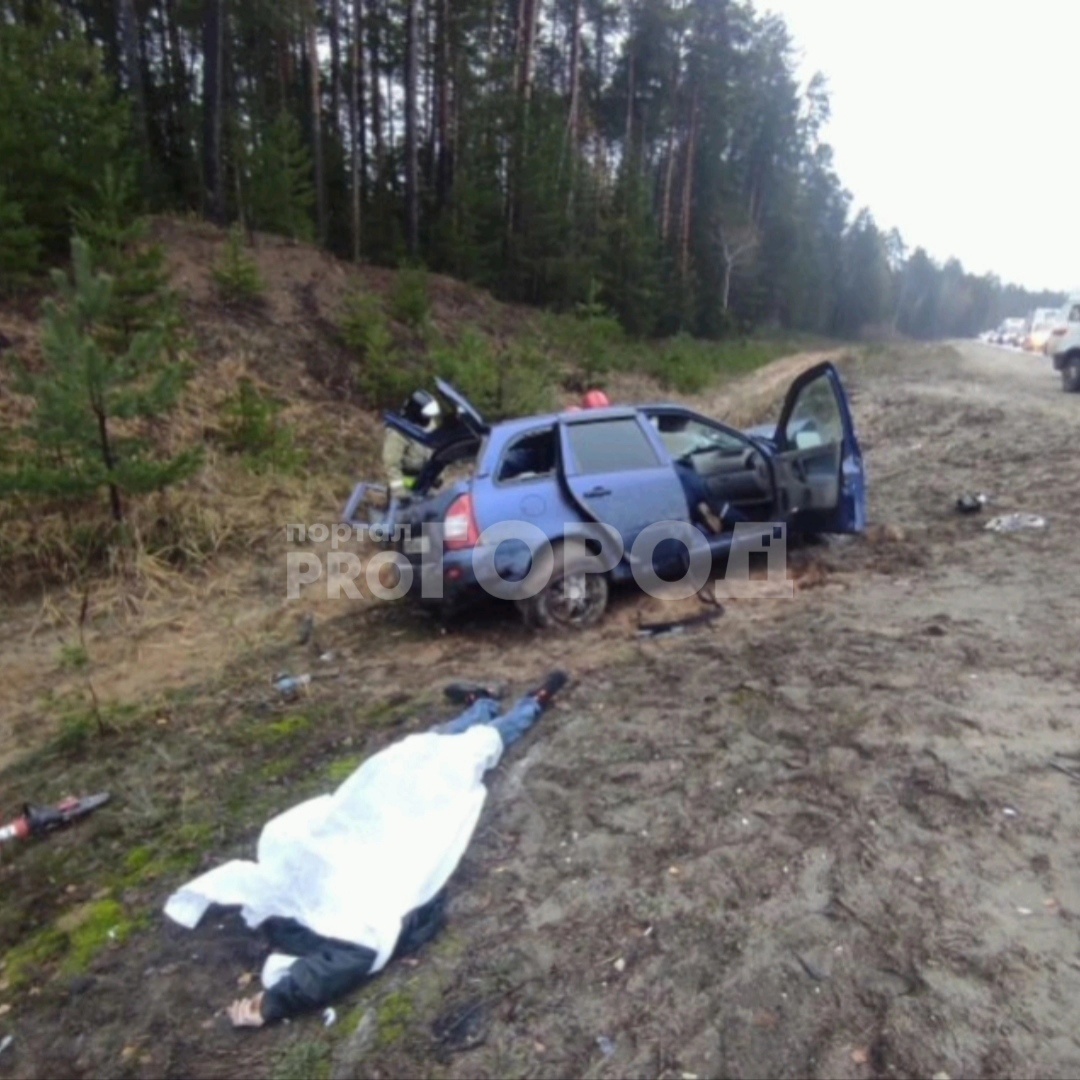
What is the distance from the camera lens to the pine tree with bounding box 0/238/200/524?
271 inches

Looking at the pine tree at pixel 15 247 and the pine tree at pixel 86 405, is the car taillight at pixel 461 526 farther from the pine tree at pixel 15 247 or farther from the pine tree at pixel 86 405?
the pine tree at pixel 15 247

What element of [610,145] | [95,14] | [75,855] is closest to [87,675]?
[75,855]

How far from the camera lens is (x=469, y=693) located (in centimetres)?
496

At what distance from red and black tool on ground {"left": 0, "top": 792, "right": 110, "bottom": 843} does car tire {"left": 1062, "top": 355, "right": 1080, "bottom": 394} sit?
16.0 m

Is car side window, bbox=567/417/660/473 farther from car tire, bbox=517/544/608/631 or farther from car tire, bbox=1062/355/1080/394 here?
car tire, bbox=1062/355/1080/394

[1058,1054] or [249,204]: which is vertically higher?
[249,204]

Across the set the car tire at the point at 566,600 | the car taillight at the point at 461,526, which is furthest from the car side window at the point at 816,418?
the car taillight at the point at 461,526

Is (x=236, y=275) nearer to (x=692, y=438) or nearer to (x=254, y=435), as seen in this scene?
(x=254, y=435)

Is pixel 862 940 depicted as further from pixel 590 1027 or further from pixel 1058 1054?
pixel 590 1027

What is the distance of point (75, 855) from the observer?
398 centimetres

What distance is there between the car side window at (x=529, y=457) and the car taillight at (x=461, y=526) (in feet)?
1.22

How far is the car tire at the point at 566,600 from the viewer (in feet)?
19.7

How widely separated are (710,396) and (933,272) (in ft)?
314

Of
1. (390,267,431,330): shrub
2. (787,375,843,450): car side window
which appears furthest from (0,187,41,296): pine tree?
(787,375,843,450): car side window
